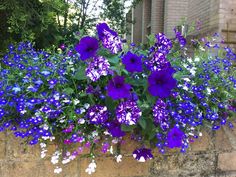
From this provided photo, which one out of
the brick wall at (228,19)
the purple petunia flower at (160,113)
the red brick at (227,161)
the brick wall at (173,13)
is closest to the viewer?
the purple petunia flower at (160,113)

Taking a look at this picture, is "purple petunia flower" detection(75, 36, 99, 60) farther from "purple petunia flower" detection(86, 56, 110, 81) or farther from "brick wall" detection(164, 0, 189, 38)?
"brick wall" detection(164, 0, 189, 38)

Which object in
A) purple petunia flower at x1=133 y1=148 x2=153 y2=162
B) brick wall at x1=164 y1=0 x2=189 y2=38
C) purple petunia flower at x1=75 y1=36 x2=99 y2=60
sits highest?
brick wall at x1=164 y1=0 x2=189 y2=38

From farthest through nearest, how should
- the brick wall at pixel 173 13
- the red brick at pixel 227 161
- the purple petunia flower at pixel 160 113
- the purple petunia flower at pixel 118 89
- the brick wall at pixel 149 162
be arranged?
the brick wall at pixel 173 13, the red brick at pixel 227 161, the brick wall at pixel 149 162, the purple petunia flower at pixel 160 113, the purple petunia flower at pixel 118 89

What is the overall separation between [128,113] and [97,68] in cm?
28

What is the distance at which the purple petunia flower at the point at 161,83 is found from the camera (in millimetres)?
1479

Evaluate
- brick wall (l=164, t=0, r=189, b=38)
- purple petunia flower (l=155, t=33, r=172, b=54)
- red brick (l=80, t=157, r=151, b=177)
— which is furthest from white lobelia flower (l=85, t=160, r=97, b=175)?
brick wall (l=164, t=0, r=189, b=38)

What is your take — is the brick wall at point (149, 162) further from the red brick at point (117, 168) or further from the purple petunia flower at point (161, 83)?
the purple petunia flower at point (161, 83)

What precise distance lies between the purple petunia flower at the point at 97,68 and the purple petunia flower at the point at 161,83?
24 cm

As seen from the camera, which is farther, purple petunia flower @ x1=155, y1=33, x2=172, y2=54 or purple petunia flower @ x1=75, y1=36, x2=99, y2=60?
purple petunia flower @ x1=155, y1=33, x2=172, y2=54

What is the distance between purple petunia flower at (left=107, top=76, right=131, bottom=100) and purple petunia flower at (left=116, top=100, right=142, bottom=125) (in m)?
0.05

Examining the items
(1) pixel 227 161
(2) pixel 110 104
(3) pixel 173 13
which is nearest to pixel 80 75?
(2) pixel 110 104

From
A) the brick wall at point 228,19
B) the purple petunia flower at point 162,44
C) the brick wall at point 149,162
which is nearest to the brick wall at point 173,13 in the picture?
the brick wall at point 228,19

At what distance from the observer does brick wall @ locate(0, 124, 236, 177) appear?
1.62 m

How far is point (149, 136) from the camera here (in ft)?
5.34
